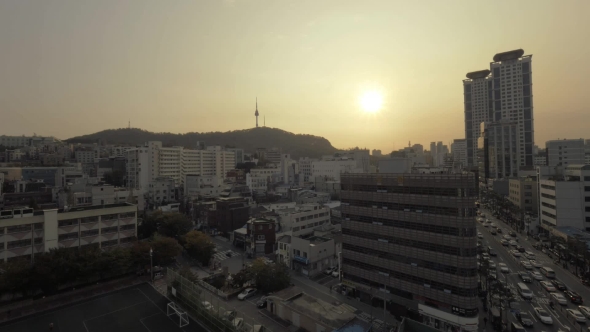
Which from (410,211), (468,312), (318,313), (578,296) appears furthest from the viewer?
(578,296)

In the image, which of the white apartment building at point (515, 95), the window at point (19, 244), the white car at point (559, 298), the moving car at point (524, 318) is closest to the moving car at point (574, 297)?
the white car at point (559, 298)

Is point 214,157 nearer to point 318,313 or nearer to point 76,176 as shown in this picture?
point 76,176

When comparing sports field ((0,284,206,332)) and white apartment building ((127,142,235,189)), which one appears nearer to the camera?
sports field ((0,284,206,332))

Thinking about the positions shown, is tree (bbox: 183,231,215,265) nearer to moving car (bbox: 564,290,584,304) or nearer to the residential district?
the residential district

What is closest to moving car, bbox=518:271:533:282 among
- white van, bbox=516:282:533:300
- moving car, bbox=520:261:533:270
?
moving car, bbox=520:261:533:270

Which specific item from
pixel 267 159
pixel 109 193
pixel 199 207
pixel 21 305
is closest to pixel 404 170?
pixel 21 305

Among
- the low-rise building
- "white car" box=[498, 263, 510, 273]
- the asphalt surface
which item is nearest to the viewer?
the asphalt surface

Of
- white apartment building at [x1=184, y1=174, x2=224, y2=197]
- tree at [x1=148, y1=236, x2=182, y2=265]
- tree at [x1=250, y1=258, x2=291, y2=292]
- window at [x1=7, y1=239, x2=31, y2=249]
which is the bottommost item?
tree at [x1=250, y1=258, x2=291, y2=292]
